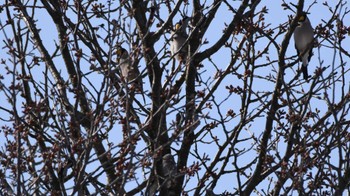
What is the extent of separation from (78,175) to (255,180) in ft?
6.65

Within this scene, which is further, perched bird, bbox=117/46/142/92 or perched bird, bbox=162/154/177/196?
perched bird, bbox=162/154/177/196

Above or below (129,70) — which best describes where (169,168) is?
above

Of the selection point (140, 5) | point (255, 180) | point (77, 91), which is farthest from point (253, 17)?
point (77, 91)

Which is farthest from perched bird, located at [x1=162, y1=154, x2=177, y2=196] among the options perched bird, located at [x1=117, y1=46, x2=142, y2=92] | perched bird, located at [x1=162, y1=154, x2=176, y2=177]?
perched bird, located at [x1=117, y1=46, x2=142, y2=92]

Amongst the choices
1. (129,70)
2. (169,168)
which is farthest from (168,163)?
(129,70)

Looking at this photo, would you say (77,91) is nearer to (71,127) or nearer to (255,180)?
(71,127)

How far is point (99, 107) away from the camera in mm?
5496

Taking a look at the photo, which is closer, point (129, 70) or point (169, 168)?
point (129, 70)

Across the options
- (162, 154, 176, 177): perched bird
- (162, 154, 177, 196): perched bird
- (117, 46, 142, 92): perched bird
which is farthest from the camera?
(162, 154, 176, 177): perched bird

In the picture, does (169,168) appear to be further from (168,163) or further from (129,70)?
(129,70)

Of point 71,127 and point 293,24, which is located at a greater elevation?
point 293,24

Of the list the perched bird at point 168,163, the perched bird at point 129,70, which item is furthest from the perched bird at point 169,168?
the perched bird at point 129,70

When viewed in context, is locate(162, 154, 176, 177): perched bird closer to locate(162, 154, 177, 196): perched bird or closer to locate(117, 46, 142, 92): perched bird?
locate(162, 154, 177, 196): perched bird

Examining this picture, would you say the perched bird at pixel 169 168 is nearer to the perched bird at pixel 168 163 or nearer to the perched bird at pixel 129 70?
the perched bird at pixel 168 163
